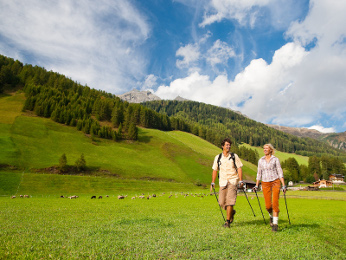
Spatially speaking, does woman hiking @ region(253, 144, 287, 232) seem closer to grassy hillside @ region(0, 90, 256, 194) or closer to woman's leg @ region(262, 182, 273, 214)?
woman's leg @ region(262, 182, 273, 214)

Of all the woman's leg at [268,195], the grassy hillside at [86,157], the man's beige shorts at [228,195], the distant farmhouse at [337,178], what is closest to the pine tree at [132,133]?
the grassy hillside at [86,157]

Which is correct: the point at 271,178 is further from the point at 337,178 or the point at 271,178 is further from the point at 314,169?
the point at 337,178

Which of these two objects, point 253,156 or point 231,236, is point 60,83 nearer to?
point 253,156

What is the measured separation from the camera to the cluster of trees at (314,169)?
446 ft

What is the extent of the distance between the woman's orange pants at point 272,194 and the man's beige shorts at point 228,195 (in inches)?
69.0

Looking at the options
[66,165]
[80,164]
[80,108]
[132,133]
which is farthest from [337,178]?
[80,108]

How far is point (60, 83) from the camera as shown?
158375 mm

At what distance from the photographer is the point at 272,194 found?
9578 millimetres

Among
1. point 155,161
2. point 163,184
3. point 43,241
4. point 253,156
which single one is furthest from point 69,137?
point 253,156

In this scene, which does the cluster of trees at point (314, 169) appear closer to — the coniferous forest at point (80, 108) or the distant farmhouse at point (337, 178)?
the distant farmhouse at point (337, 178)

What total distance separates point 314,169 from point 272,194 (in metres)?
169

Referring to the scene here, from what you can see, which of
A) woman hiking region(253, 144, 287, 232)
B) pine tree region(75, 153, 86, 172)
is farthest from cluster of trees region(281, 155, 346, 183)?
woman hiking region(253, 144, 287, 232)

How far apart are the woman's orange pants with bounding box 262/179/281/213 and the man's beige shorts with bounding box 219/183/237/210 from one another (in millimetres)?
1752

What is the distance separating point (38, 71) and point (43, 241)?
198491mm
